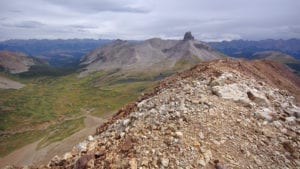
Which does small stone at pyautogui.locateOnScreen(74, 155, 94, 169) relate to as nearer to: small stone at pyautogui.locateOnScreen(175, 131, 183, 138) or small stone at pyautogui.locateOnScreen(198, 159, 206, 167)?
small stone at pyautogui.locateOnScreen(175, 131, 183, 138)

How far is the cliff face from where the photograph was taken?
14.9 m

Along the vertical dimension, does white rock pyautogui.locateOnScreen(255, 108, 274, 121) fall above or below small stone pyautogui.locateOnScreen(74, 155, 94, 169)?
above

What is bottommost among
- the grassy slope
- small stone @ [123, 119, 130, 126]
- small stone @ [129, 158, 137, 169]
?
the grassy slope

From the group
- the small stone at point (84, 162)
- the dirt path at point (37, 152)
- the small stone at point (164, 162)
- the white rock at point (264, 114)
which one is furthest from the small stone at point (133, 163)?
the dirt path at point (37, 152)

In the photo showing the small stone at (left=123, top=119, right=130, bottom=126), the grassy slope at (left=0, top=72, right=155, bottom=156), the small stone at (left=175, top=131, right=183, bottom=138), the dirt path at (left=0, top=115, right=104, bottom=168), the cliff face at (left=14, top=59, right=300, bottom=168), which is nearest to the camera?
the cliff face at (left=14, top=59, right=300, bottom=168)

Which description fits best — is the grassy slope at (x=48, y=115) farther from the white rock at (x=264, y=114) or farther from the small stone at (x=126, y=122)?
the white rock at (x=264, y=114)

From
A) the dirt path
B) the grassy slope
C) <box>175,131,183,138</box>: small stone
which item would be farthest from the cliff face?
the grassy slope

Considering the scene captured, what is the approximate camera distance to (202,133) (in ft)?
52.9

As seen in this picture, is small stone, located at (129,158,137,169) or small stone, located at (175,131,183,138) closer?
small stone, located at (129,158,137,169)

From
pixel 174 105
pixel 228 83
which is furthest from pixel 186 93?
pixel 228 83

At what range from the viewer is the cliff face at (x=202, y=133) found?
48.9 feet

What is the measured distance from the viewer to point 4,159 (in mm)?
73625

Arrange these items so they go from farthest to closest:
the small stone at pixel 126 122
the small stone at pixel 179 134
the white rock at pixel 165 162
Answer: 1. the small stone at pixel 126 122
2. the small stone at pixel 179 134
3. the white rock at pixel 165 162

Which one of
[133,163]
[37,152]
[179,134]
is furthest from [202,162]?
[37,152]
